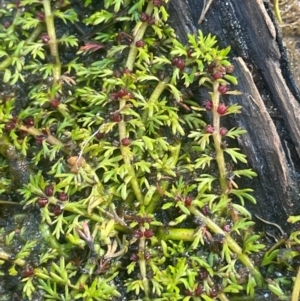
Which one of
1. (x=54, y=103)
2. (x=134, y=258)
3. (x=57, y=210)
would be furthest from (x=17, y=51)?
(x=134, y=258)

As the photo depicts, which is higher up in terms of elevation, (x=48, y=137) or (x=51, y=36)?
(x=51, y=36)

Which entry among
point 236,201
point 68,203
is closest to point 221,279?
point 236,201

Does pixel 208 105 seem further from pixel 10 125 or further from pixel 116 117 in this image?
pixel 10 125

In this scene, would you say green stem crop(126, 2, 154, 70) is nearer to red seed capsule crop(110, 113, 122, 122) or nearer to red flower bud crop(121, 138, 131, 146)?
red seed capsule crop(110, 113, 122, 122)

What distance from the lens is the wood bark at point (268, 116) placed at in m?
2.88

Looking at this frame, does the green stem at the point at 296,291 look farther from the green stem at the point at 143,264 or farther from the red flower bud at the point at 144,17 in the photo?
the red flower bud at the point at 144,17

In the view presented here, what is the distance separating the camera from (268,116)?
287 cm

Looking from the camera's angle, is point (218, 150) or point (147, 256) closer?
point (147, 256)

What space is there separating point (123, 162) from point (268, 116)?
85cm

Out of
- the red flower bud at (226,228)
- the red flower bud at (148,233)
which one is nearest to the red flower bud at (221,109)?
the red flower bud at (226,228)

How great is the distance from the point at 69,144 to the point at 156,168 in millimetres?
514

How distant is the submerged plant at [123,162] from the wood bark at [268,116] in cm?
9

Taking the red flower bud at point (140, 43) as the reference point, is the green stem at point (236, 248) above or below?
below

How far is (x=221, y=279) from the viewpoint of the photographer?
2.79 meters
